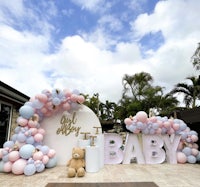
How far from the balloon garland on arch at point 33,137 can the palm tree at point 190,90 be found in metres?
8.85

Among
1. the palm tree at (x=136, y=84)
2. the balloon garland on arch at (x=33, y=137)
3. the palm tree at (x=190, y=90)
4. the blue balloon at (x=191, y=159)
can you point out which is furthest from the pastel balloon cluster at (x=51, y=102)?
the palm tree at (x=136, y=84)

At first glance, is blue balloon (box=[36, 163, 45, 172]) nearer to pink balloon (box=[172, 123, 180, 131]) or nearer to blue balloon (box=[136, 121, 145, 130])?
blue balloon (box=[136, 121, 145, 130])

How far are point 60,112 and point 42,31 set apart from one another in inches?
145

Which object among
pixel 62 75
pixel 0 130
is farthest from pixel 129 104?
A: pixel 0 130

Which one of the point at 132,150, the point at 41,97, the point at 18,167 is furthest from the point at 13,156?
the point at 132,150

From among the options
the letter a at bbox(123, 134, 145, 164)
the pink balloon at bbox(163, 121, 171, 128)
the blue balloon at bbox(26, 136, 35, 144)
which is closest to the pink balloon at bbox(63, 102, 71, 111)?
the blue balloon at bbox(26, 136, 35, 144)

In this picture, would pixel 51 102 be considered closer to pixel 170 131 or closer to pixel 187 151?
pixel 170 131

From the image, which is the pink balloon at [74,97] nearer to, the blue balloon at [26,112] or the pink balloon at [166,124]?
the blue balloon at [26,112]

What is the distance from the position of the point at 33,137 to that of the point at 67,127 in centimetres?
111

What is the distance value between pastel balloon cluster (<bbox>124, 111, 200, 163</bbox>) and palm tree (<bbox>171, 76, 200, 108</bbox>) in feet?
21.0

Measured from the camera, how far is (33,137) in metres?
5.12

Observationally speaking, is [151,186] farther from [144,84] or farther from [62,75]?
[144,84]

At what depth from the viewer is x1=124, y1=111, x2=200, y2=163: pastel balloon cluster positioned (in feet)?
20.2

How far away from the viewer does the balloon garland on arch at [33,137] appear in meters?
4.56
